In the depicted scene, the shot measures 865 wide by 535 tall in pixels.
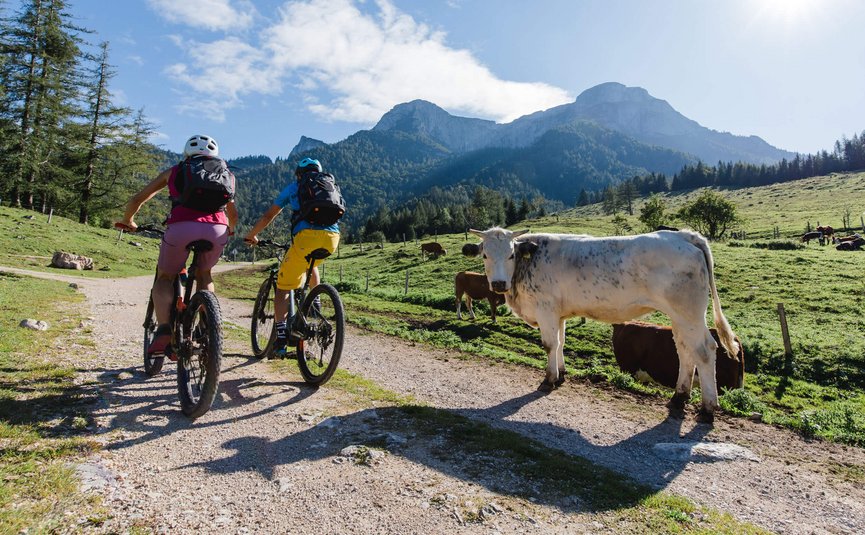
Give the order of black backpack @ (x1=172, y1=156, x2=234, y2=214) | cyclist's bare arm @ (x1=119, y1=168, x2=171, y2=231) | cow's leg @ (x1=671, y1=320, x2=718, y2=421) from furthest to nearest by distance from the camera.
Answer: cow's leg @ (x1=671, y1=320, x2=718, y2=421) → cyclist's bare arm @ (x1=119, y1=168, x2=171, y2=231) → black backpack @ (x1=172, y1=156, x2=234, y2=214)

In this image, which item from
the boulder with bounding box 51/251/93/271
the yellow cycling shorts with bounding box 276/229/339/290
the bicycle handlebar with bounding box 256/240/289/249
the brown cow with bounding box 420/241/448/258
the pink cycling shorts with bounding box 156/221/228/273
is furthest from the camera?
the brown cow with bounding box 420/241/448/258

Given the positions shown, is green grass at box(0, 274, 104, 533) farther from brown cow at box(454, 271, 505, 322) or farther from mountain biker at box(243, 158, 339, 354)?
brown cow at box(454, 271, 505, 322)

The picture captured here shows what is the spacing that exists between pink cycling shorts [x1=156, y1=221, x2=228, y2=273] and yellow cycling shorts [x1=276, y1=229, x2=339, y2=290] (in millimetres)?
907

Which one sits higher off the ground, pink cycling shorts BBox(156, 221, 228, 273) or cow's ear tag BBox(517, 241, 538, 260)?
cow's ear tag BBox(517, 241, 538, 260)

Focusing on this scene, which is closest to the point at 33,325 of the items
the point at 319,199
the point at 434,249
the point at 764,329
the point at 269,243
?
the point at 269,243

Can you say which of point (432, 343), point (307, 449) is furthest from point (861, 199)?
point (307, 449)

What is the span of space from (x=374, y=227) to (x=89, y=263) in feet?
322

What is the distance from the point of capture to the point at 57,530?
249cm

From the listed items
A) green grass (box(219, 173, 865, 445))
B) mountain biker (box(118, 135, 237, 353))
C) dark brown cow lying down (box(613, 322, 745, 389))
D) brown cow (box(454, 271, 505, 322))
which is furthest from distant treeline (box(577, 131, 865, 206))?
mountain biker (box(118, 135, 237, 353))

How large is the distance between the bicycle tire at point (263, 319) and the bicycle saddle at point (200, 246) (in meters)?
2.04

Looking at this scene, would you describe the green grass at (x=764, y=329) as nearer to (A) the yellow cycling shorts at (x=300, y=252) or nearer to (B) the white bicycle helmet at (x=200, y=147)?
(A) the yellow cycling shorts at (x=300, y=252)

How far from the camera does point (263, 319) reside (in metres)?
7.04

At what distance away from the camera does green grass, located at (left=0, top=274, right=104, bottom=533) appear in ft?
8.68

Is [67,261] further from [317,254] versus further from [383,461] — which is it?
[383,461]
